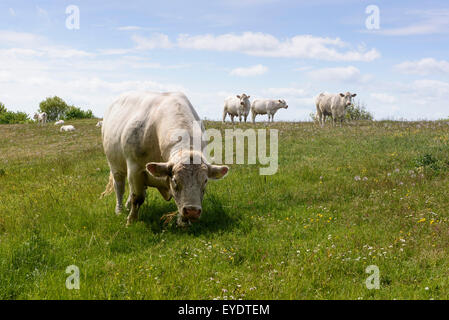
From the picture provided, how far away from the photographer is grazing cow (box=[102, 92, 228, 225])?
22.5ft

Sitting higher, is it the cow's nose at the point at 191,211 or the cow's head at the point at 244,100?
the cow's head at the point at 244,100

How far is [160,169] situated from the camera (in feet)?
23.2

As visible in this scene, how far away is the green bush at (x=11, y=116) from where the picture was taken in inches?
3707

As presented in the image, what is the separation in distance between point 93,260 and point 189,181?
213 centimetres

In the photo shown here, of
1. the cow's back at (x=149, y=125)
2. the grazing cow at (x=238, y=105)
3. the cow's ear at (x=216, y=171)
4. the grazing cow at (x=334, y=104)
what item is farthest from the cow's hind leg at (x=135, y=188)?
the grazing cow at (x=238, y=105)

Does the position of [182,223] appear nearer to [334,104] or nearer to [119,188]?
[119,188]

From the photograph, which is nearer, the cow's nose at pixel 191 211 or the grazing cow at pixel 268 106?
the cow's nose at pixel 191 211

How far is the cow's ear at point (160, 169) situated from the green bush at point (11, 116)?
97481mm

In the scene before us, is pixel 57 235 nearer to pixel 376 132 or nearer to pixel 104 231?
pixel 104 231

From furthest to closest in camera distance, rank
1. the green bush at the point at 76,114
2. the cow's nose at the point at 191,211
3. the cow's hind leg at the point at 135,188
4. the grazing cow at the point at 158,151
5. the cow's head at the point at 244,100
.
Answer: the green bush at the point at 76,114 → the cow's head at the point at 244,100 → the cow's hind leg at the point at 135,188 → the grazing cow at the point at 158,151 → the cow's nose at the point at 191,211

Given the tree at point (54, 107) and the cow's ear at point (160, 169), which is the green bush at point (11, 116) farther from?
the cow's ear at point (160, 169)

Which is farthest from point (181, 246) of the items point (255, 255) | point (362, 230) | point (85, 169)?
point (85, 169)

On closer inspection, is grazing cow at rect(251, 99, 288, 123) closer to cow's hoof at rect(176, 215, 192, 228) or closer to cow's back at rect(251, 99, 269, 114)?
cow's back at rect(251, 99, 269, 114)
